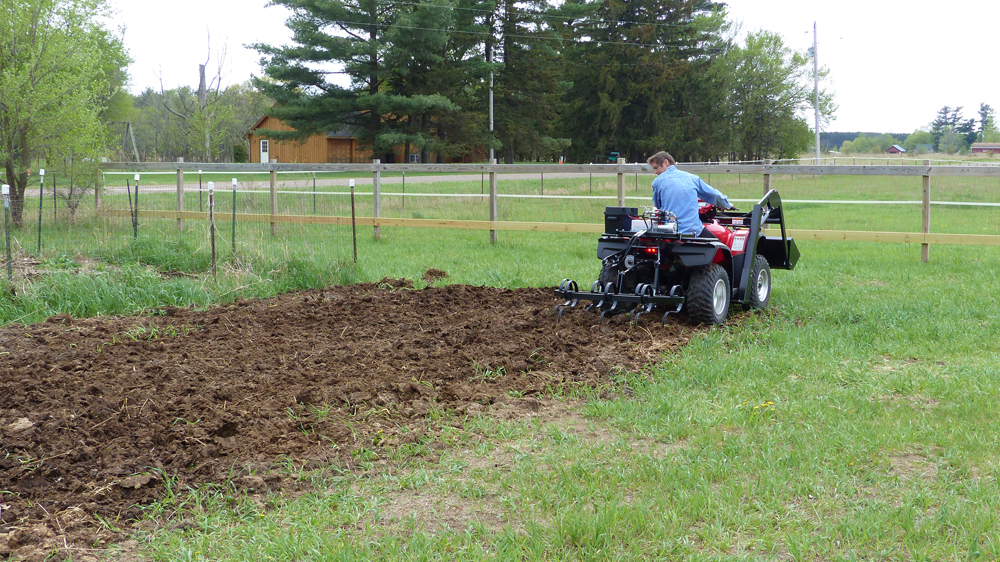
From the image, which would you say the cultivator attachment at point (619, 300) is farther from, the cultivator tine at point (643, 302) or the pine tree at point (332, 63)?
the pine tree at point (332, 63)

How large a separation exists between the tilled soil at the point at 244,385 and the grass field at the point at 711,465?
0.94 ft

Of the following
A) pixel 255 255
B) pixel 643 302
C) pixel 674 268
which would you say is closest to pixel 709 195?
pixel 674 268

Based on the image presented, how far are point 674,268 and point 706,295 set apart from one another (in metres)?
0.45

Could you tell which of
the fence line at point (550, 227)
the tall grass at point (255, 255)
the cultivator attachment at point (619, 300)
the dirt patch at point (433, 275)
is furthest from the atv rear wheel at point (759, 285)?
the dirt patch at point (433, 275)

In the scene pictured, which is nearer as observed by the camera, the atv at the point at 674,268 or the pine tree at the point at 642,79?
the atv at the point at 674,268

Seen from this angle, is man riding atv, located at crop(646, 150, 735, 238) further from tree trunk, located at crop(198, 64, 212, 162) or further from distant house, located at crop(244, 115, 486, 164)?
distant house, located at crop(244, 115, 486, 164)

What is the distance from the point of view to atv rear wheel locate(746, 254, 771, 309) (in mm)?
7754

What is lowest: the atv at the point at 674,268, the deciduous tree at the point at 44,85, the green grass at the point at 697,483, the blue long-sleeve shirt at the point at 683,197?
the green grass at the point at 697,483

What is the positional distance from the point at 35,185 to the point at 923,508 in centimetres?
1715

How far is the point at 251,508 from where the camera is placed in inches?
145

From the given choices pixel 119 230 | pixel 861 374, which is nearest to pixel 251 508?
pixel 861 374

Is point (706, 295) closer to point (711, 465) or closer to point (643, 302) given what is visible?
point (643, 302)

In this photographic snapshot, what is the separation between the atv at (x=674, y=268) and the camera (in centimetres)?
695

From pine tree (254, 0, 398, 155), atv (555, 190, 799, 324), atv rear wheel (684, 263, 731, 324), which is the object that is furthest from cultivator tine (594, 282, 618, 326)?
pine tree (254, 0, 398, 155)
